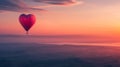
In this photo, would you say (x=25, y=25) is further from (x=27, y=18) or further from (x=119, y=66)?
(x=119, y=66)

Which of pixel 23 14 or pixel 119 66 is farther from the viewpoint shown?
pixel 119 66

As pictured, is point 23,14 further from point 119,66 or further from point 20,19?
point 119,66

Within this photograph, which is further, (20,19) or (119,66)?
(119,66)

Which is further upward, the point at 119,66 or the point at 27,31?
the point at 27,31

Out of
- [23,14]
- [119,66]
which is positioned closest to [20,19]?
[23,14]

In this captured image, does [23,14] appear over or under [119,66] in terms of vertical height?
over

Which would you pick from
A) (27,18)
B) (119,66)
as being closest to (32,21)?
(27,18)

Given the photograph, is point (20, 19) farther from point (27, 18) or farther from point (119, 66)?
point (119, 66)
